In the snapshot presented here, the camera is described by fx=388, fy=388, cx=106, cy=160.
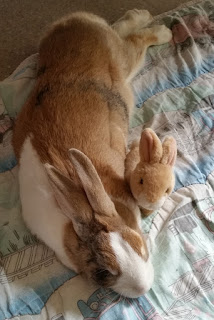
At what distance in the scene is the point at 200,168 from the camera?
1413mm

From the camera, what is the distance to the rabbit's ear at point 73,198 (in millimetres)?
987

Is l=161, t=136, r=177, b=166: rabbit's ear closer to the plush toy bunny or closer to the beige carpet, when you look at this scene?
the plush toy bunny

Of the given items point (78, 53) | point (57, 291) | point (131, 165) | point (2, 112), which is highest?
point (78, 53)

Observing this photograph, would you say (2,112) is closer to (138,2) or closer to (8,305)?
(8,305)

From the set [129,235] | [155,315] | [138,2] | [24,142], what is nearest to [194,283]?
[155,315]

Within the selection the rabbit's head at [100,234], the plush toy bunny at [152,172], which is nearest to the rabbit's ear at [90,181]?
the rabbit's head at [100,234]

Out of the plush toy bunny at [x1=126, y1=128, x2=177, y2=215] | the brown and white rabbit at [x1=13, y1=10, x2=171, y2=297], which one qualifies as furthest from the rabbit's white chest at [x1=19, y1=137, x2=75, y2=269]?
the plush toy bunny at [x1=126, y1=128, x2=177, y2=215]

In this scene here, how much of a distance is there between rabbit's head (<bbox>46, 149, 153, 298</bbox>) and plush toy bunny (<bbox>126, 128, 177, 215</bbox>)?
0.36 feet

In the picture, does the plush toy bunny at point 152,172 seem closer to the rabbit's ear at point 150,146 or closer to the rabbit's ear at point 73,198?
the rabbit's ear at point 150,146

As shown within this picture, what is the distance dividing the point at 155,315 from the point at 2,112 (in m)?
0.95

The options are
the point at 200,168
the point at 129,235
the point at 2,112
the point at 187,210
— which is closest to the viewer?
the point at 129,235

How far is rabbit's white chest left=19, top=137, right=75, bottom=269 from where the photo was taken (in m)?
1.09

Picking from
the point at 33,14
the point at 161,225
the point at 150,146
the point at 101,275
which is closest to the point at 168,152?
the point at 150,146

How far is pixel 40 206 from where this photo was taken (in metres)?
1.12
